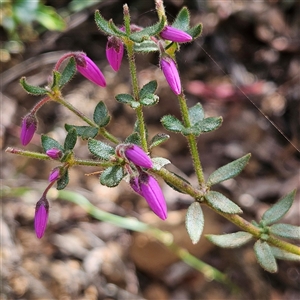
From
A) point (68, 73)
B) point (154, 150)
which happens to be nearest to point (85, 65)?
point (68, 73)

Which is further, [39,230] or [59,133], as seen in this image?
[59,133]

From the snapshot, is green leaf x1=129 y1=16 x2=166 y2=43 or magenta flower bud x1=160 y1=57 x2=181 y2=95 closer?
green leaf x1=129 y1=16 x2=166 y2=43

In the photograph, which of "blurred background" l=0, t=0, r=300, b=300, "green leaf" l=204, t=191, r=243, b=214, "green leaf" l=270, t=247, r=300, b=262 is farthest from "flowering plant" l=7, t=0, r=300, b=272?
"blurred background" l=0, t=0, r=300, b=300

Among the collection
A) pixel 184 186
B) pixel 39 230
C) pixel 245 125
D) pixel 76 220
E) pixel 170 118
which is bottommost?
pixel 76 220

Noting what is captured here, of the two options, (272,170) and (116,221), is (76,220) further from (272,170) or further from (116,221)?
(272,170)

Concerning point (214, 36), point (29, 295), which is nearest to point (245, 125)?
point (214, 36)

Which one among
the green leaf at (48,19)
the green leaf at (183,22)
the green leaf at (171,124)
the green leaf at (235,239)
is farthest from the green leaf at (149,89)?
the green leaf at (48,19)

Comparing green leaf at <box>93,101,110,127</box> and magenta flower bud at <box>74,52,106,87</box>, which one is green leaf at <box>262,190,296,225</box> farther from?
magenta flower bud at <box>74,52,106,87</box>
